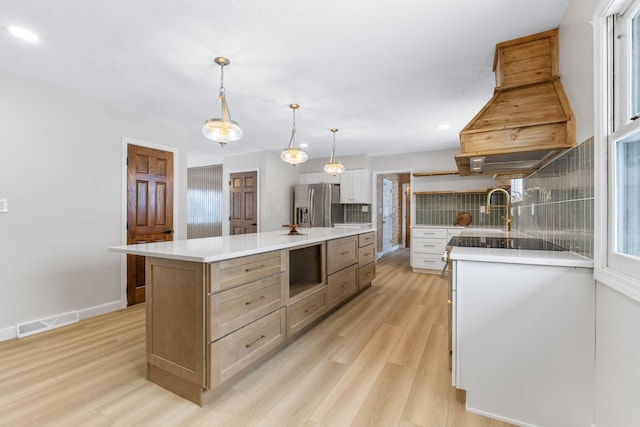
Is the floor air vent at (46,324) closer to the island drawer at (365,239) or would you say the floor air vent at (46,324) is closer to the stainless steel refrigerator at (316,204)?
the island drawer at (365,239)

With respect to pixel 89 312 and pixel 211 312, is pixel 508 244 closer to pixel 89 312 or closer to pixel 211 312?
pixel 211 312

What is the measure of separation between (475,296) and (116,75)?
3313mm

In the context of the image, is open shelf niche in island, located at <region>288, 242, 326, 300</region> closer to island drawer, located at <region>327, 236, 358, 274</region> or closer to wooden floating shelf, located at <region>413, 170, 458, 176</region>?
island drawer, located at <region>327, 236, 358, 274</region>

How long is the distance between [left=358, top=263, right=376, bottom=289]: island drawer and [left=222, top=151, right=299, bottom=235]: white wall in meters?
2.55

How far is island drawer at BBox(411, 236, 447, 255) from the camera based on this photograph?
5.05m

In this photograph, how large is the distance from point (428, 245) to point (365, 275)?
6.36 ft

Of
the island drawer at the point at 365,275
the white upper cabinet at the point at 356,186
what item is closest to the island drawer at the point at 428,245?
the white upper cabinet at the point at 356,186

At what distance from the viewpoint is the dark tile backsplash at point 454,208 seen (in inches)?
201

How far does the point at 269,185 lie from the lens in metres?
5.71

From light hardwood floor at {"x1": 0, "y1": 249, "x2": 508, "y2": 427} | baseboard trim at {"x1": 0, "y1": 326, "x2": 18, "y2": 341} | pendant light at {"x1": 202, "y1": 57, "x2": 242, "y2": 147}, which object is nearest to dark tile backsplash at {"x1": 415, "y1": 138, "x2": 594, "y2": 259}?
light hardwood floor at {"x1": 0, "y1": 249, "x2": 508, "y2": 427}

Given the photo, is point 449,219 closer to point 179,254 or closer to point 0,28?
point 179,254

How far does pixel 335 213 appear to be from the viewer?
623 cm

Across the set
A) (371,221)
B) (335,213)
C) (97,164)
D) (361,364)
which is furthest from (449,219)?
(97,164)

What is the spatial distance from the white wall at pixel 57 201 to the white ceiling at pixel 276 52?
25cm
